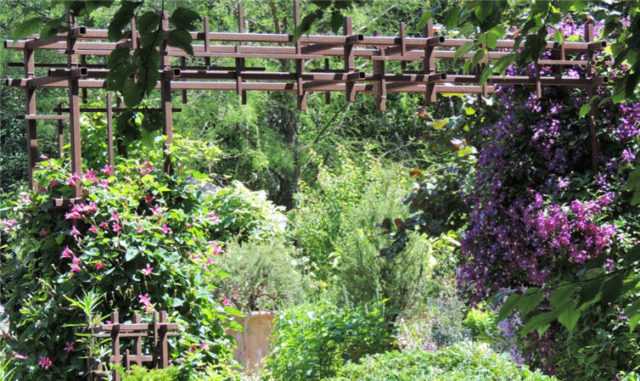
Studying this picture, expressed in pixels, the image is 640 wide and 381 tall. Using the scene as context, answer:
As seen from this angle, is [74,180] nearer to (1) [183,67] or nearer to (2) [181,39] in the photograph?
(1) [183,67]

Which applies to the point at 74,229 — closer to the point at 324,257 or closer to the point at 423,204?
the point at 423,204

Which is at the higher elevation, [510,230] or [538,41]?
[538,41]

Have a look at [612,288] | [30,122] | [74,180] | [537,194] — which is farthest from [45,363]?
[612,288]

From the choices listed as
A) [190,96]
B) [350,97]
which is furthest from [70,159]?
[190,96]

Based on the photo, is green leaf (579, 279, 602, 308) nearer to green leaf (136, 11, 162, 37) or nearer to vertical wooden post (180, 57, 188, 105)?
green leaf (136, 11, 162, 37)

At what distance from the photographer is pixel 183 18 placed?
1.38m

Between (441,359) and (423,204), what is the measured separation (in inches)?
61.6

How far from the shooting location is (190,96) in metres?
14.8

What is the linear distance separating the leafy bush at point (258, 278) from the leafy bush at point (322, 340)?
1655mm

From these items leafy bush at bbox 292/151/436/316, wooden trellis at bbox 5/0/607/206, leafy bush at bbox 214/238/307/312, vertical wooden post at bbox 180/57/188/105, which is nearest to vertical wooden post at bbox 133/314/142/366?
wooden trellis at bbox 5/0/607/206

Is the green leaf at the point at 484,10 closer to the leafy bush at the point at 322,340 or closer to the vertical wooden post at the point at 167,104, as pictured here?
the vertical wooden post at the point at 167,104

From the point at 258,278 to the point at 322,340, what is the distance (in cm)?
221

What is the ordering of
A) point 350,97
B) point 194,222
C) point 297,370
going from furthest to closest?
point 297,370 < point 350,97 < point 194,222

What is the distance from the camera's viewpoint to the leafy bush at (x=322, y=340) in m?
5.66
